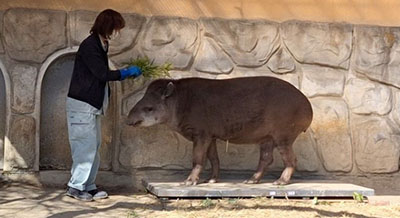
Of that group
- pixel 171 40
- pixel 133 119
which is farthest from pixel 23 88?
pixel 171 40

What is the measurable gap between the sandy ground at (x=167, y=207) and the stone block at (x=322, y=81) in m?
1.34

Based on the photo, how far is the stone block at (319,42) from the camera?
7590mm

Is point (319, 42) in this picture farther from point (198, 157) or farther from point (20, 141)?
point (20, 141)

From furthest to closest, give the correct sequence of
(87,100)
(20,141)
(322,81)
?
→ (322,81) → (20,141) → (87,100)

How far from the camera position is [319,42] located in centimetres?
764

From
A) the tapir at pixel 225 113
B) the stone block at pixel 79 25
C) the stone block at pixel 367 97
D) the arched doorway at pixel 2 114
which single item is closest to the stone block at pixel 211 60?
the tapir at pixel 225 113

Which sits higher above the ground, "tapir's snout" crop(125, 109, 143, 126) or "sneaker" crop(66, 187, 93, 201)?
"tapir's snout" crop(125, 109, 143, 126)

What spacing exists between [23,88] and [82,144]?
0.98m

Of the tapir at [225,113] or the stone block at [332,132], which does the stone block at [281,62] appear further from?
the tapir at [225,113]

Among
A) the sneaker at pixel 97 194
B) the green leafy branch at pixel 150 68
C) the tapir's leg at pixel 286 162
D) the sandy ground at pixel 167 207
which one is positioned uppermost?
the green leafy branch at pixel 150 68

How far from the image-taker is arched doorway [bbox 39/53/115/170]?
7234 millimetres

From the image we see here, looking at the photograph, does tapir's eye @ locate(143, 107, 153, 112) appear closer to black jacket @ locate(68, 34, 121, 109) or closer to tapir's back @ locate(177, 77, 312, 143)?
tapir's back @ locate(177, 77, 312, 143)

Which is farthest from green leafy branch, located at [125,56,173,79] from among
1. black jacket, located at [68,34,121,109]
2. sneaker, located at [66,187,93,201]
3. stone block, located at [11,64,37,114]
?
sneaker, located at [66,187,93,201]

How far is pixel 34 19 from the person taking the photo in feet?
23.3
